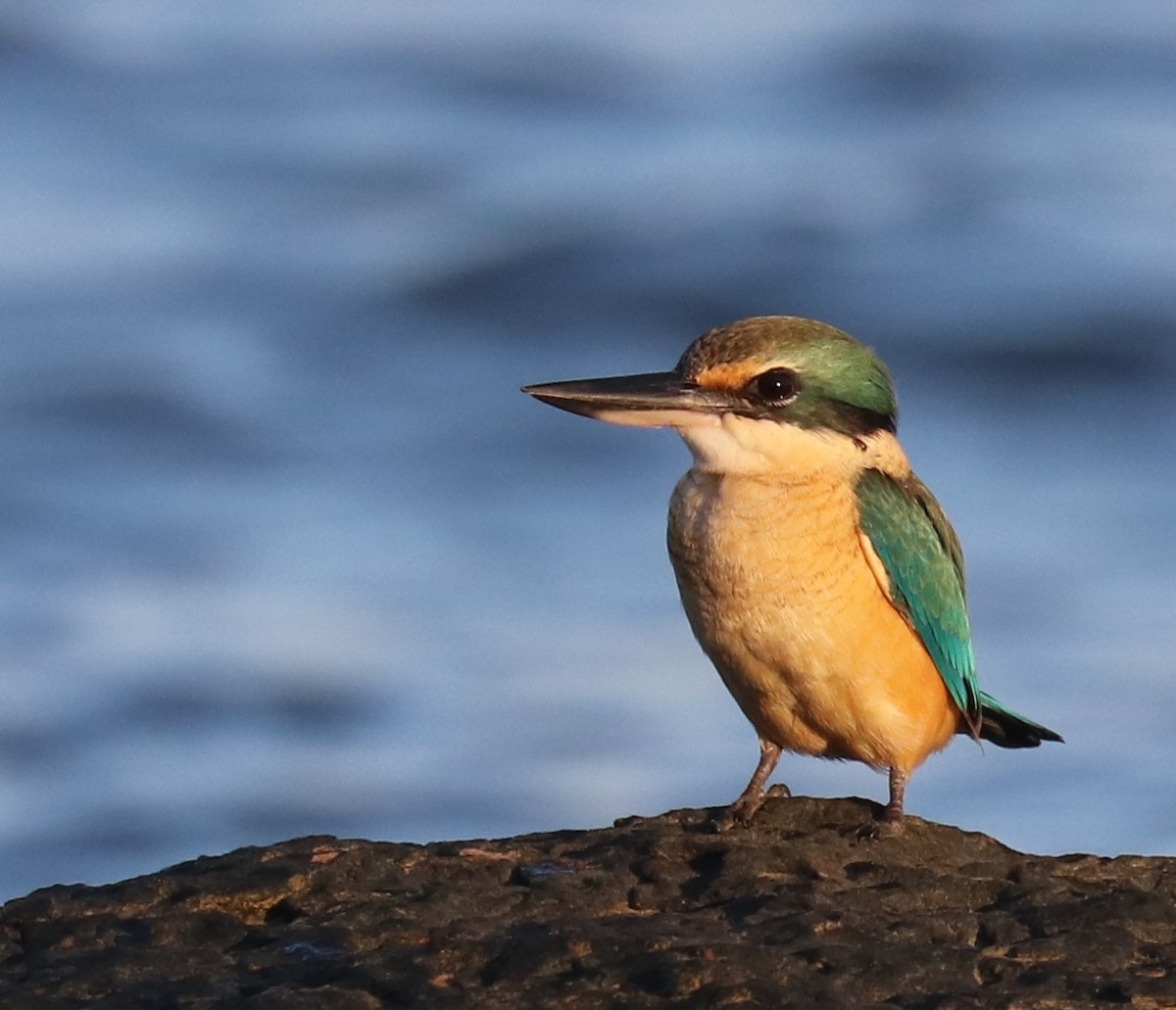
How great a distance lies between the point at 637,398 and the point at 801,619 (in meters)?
0.76

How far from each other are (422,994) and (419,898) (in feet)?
1.99

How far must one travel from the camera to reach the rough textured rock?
13.3 ft

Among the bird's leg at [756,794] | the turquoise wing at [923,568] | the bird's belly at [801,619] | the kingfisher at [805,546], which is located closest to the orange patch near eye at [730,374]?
the kingfisher at [805,546]

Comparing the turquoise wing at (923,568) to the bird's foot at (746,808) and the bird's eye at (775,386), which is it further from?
the bird's foot at (746,808)

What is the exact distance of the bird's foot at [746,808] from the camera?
5449 millimetres

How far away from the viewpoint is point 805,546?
583cm

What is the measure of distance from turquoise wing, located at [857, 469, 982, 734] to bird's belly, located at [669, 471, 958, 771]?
5cm

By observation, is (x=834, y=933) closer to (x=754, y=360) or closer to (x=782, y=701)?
(x=782, y=701)

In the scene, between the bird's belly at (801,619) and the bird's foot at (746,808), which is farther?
the bird's belly at (801,619)

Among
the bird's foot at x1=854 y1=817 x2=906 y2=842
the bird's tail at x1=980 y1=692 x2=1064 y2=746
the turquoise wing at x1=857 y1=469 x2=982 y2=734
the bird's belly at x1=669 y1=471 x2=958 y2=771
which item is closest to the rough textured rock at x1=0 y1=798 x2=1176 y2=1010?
the bird's foot at x1=854 y1=817 x2=906 y2=842

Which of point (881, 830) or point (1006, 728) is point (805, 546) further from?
point (1006, 728)

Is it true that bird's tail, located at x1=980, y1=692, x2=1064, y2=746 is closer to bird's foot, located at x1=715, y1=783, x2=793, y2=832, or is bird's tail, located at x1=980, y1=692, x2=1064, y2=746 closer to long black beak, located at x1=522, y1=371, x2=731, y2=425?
bird's foot, located at x1=715, y1=783, x2=793, y2=832

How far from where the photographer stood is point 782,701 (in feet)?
19.4

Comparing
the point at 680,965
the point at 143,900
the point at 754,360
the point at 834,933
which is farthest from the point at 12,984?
the point at 754,360
